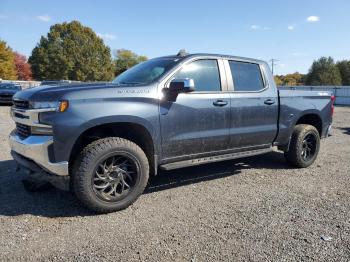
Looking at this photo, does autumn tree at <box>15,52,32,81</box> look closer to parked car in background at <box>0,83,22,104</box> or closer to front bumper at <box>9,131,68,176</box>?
parked car in background at <box>0,83,22,104</box>

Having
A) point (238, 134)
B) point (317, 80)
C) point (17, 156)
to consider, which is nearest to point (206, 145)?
point (238, 134)

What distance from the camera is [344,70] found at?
6719 centimetres

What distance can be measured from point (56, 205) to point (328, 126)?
5.09m

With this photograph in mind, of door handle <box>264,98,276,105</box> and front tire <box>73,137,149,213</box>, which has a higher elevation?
door handle <box>264,98,276,105</box>

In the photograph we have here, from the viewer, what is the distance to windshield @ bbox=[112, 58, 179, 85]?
4.76 m

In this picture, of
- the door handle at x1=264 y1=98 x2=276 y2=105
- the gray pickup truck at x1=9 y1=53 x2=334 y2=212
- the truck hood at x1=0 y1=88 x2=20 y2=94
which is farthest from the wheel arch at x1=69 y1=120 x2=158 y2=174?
the truck hood at x1=0 y1=88 x2=20 y2=94

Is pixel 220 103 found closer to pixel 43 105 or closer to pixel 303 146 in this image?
pixel 303 146

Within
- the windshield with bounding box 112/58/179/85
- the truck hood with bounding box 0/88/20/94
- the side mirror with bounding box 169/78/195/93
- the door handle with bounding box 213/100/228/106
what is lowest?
the door handle with bounding box 213/100/228/106

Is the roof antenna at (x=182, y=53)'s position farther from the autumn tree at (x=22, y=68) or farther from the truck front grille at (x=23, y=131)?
the autumn tree at (x=22, y=68)

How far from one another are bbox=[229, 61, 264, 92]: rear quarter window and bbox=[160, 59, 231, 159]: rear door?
A: 0.27 metres

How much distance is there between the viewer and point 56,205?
4.43 m

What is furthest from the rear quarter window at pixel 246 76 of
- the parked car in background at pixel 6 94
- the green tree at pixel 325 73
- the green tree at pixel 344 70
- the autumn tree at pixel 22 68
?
the autumn tree at pixel 22 68

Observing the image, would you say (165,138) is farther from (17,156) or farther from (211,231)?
(17,156)

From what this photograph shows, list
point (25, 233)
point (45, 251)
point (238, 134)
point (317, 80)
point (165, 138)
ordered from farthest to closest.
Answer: point (317, 80) < point (238, 134) < point (165, 138) < point (25, 233) < point (45, 251)
